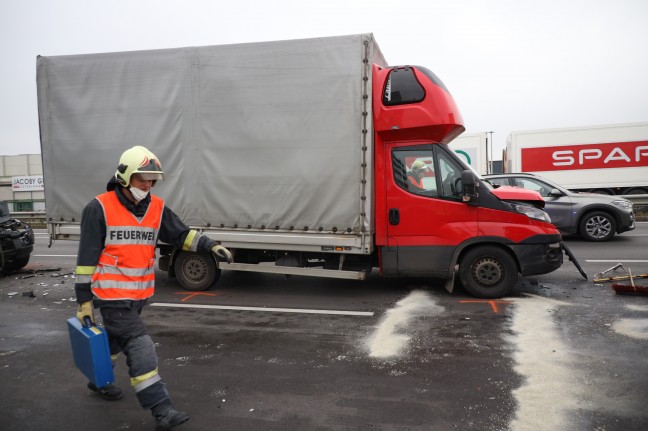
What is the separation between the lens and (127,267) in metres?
3.35

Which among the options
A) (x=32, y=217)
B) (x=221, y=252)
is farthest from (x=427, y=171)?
(x=32, y=217)

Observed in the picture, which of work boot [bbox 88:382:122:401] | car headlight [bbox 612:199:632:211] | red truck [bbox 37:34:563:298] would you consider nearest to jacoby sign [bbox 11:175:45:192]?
red truck [bbox 37:34:563:298]

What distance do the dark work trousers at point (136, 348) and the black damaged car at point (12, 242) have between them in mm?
7052

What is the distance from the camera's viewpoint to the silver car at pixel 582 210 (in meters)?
11.2

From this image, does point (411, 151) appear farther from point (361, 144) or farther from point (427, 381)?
point (427, 381)

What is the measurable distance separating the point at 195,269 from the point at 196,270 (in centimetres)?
2

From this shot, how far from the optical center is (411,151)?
6477 millimetres

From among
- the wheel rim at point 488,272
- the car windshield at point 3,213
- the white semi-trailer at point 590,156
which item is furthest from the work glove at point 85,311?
the white semi-trailer at point 590,156

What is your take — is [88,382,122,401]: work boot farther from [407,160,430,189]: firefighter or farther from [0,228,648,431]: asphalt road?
[407,160,430,189]: firefighter

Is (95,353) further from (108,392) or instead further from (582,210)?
(582,210)

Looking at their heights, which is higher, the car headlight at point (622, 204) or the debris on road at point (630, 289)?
the car headlight at point (622, 204)

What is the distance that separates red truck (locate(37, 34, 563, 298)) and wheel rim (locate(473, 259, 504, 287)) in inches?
0.7

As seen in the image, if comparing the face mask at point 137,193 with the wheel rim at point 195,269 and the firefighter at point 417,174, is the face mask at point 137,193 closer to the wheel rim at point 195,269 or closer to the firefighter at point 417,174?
the firefighter at point 417,174

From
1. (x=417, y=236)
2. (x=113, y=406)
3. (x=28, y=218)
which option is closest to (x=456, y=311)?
(x=417, y=236)
